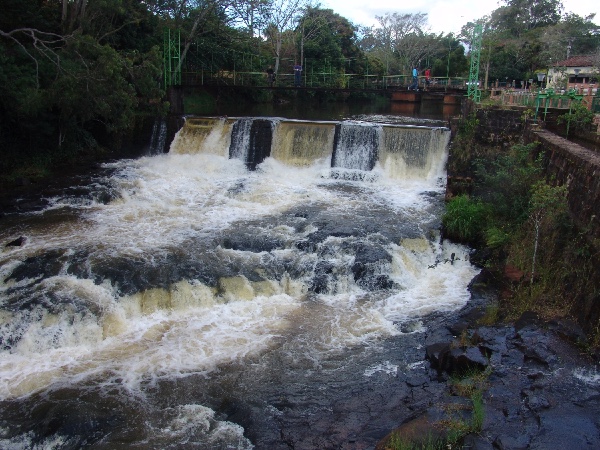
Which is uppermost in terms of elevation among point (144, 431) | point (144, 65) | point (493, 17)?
point (493, 17)

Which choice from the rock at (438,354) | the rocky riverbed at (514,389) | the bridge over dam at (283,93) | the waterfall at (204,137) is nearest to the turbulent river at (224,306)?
the rock at (438,354)

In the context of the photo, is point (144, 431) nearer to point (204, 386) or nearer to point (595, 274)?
point (204, 386)

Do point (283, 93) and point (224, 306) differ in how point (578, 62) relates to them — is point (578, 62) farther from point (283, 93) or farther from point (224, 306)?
point (224, 306)

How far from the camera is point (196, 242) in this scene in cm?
1232

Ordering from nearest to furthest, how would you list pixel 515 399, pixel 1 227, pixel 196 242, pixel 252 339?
pixel 515 399 → pixel 252 339 → pixel 196 242 → pixel 1 227

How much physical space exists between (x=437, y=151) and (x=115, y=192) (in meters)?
10.7

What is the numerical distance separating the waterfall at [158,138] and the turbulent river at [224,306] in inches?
148

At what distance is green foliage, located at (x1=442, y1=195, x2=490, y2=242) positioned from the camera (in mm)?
12344

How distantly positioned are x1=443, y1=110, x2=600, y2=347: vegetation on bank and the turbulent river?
783mm

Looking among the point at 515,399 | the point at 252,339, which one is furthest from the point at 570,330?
the point at 252,339

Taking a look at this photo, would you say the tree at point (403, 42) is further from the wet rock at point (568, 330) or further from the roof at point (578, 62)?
the wet rock at point (568, 330)

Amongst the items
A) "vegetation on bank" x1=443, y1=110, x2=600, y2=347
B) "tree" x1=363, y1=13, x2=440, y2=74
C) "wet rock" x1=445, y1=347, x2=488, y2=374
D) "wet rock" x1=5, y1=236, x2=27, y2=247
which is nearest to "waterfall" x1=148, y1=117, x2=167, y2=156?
"wet rock" x1=5, y1=236, x2=27, y2=247

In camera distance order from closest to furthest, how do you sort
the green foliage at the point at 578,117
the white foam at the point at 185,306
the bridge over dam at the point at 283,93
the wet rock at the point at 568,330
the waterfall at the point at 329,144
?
1. the wet rock at the point at 568,330
2. the white foam at the point at 185,306
3. the green foliage at the point at 578,117
4. the waterfall at the point at 329,144
5. the bridge over dam at the point at 283,93

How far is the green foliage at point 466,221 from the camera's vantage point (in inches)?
486
